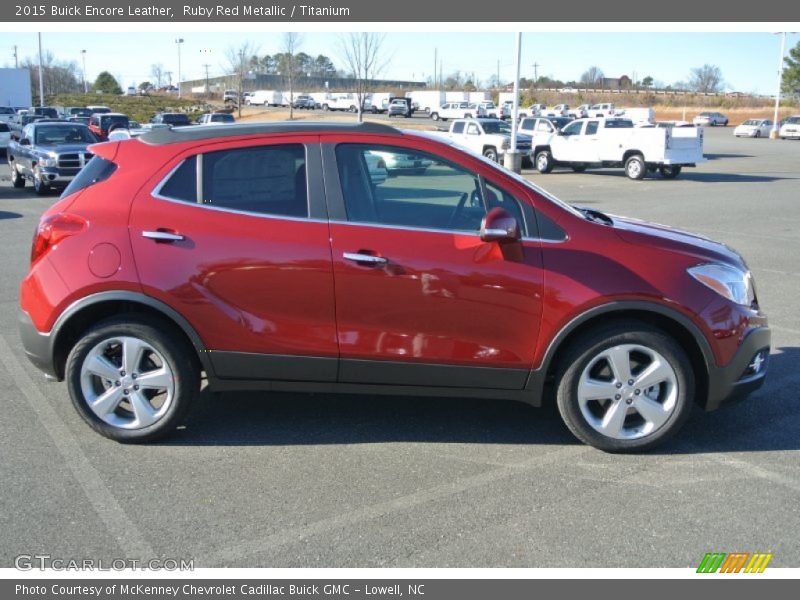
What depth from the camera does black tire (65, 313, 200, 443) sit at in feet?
15.6

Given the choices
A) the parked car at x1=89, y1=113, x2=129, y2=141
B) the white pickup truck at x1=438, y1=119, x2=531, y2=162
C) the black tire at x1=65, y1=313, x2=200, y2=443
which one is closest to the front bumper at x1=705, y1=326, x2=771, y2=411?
the black tire at x1=65, y1=313, x2=200, y2=443

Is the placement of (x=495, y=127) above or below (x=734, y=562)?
above

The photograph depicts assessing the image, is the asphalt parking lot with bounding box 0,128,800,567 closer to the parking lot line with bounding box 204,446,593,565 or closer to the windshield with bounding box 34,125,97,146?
the parking lot line with bounding box 204,446,593,565

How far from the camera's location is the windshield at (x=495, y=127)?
30.0 metres

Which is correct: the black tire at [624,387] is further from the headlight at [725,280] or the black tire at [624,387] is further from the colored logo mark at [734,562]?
the colored logo mark at [734,562]

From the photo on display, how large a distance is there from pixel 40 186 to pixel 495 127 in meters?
16.7

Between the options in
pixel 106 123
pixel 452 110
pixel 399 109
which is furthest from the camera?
pixel 399 109

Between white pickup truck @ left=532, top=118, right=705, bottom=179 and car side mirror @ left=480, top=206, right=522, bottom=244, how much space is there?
22.8m

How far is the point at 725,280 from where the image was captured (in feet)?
15.8

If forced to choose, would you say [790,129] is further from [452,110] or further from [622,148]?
[622,148]

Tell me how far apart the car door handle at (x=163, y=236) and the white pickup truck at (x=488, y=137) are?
950 inches

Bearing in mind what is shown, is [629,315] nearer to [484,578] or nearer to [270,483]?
[484,578]

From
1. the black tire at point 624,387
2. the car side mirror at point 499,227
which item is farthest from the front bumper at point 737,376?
the car side mirror at point 499,227

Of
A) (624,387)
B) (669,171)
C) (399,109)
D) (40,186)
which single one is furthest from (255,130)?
(399,109)
